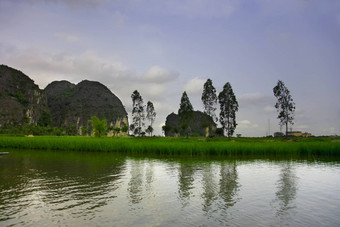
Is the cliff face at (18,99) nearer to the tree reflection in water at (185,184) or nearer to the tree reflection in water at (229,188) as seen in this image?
the tree reflection in water at (185,184)

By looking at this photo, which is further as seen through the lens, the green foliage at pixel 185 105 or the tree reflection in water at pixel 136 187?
the green foliage at pixel 185 105

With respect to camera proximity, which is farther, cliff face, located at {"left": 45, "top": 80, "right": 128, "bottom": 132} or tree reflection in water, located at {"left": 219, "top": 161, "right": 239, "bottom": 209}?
cliff face, located at {"left": 45, "top": 80, "right": 128, "bottom": 132}

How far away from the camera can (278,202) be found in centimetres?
1057

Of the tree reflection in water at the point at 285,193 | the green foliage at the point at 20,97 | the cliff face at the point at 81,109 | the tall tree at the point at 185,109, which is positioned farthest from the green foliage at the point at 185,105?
the green foliage at the point at 20,97

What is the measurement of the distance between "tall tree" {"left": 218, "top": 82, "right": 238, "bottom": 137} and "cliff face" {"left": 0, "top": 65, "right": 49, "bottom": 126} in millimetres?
102516

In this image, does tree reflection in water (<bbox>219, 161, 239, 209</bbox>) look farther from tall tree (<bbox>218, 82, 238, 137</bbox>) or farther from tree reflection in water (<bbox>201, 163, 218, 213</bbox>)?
tall tree (<bbox>218, 82, 238, 137</bbox>)

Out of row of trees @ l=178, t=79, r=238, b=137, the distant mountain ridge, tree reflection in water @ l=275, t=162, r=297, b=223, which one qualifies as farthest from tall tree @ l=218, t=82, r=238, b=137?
the distant mountain ridge

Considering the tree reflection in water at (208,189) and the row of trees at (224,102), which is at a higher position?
the row of trees at (224,102)

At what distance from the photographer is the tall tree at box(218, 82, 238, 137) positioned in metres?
74.1

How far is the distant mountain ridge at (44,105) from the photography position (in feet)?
447

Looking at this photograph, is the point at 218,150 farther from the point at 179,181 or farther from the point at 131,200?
the point at 131,200

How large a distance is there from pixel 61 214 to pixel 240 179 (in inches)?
405

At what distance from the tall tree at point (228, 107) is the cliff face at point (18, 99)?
103 m

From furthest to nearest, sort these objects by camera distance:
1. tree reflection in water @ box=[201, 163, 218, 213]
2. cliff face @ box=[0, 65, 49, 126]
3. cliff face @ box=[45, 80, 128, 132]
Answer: cliff face @ box=[45, 80, 128, 132]
cliff face @ box=[0, 65, 49, 126]
tree reflection in water @ box=[201, 163, 218, 213]
